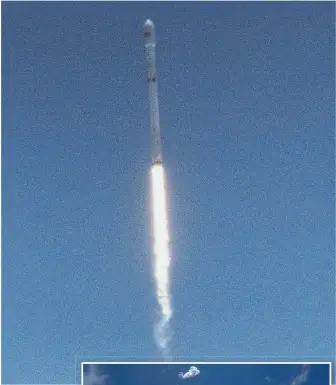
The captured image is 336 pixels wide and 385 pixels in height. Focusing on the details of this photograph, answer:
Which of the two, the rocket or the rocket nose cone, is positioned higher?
the rocket nose cone

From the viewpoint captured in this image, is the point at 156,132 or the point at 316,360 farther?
the point at 156,132

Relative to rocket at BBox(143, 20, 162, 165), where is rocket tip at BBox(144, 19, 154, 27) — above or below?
above

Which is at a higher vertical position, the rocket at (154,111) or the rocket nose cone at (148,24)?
the rocket nose cone at (148,24)

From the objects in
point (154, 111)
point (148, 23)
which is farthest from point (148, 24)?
point (154, 111)

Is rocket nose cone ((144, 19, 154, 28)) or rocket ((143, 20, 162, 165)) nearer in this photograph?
rocket nose cone ((144, 19, 154, 28))

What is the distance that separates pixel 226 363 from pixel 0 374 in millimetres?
5991

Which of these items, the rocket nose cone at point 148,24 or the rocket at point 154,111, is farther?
the rocket at point 154,111

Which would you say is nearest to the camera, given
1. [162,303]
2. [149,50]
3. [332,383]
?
[332,383]

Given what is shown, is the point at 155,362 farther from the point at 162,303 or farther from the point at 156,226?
the point at 156,226

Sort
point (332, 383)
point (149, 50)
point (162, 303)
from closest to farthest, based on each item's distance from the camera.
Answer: point (332, 383) < point (162, 303) < point (149, 50)

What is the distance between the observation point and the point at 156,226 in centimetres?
2280

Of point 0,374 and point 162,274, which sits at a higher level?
point 162,274

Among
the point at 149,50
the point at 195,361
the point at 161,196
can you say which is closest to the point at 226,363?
the point at 195,361

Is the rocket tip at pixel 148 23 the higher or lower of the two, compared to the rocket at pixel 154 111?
higher
